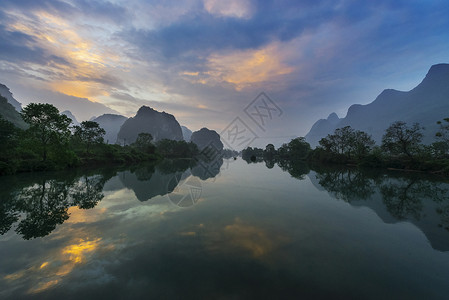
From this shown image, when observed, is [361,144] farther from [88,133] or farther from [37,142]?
[88,133]

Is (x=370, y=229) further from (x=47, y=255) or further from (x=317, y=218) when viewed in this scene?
(x=47, y=255)

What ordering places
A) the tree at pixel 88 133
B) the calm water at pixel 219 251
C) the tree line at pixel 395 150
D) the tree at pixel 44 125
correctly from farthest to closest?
1. the tree at pixel 88 133
2. the tree line at pixel 395 150
3. the tree at pixel 44 125
4. the calm water at pixel 219 251

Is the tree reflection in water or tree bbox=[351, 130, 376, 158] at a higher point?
tree bbox=[351, 130, 376, 158]

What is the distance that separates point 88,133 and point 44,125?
24821 millimetres

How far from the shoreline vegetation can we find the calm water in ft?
73.9

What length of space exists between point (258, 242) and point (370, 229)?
5545mm

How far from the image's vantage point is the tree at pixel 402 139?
4122cm

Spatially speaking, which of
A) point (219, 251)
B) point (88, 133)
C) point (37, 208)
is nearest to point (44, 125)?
point (88, 133)

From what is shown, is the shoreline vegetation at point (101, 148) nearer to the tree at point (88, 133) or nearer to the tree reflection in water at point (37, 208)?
the tree at point (88, 133)

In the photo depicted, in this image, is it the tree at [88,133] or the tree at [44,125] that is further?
the tree at [88,133]

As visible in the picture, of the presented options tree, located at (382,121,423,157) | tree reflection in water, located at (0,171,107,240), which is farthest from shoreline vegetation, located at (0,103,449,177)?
tree reflection in water, located at (0,171,107,240)

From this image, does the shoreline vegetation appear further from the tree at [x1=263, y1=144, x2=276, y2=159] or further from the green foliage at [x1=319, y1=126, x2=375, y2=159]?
the tree at [x1=263, y1=144, x2=276, y2=159]

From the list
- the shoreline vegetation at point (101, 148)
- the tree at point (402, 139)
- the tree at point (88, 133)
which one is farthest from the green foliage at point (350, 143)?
the tree at point (88, 133)

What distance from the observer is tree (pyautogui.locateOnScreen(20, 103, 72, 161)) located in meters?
27.2
